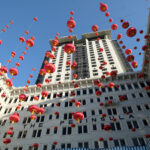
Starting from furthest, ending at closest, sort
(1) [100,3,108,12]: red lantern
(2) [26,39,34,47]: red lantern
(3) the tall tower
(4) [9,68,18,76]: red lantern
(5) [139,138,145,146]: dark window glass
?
(3) the tall tower < (5) [139,138,145,146]: dark window glass < (2) [26,39,34,47]: red lantern < (4) [9,68,18,76]: red lantern < (1) [100,3,108,12]: red lantern

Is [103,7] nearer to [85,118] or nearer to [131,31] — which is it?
[131,31]

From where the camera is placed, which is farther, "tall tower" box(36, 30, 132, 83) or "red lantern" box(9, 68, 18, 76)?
"tall tower" box(36, 30, 132, 83)

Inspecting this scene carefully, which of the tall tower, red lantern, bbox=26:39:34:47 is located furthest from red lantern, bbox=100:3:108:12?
the tall tower

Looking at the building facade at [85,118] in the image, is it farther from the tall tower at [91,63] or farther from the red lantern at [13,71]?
the red lantern at [13,71]

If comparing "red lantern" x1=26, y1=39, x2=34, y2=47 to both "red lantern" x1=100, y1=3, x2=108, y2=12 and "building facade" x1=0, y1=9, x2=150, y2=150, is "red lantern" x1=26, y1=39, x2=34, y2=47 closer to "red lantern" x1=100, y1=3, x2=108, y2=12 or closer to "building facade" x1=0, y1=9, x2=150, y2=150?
"red lantern" x1=100, y1=3, x2=108, y2=12

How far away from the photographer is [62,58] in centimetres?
5750

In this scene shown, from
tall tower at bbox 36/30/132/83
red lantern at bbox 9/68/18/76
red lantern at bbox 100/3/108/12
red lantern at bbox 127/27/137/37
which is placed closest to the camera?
red lantern at bbox 127/27/137/37

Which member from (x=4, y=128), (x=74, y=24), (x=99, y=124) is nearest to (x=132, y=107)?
(x=99, y=124)

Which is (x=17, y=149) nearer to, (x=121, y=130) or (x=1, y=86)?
(x=1, y=86)

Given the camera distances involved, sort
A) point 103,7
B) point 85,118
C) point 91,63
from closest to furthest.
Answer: point 103,7 → point 85,118 → point 91,63

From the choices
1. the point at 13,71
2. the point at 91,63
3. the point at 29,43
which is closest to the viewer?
the point at 13,71

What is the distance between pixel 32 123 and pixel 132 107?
20.2 m

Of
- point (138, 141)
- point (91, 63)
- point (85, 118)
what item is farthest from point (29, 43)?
point (91, 63)

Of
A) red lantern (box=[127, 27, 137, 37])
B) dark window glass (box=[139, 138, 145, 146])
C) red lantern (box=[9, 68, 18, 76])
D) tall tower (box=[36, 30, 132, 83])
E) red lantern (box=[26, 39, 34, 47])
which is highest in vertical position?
tall tower (box=[36, 30, 132, 83])
